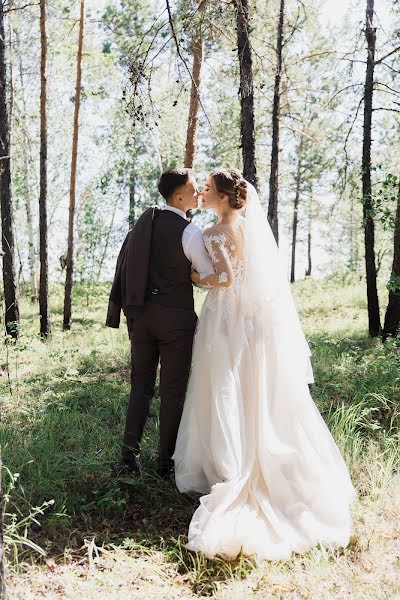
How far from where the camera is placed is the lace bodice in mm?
4062

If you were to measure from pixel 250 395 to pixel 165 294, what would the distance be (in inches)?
37.4

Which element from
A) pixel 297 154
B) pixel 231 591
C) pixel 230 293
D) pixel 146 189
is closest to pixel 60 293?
pixel 146 189

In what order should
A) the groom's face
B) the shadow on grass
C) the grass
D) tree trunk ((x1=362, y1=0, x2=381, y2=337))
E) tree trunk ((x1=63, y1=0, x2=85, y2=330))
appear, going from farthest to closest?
tree trunk ((x1=63, y1=0, x2=85, y2=330)) < tree trunk ((x1=362, y1=0, x2=381, y2=337)) < the groom's face < the shadow on grass < the grass

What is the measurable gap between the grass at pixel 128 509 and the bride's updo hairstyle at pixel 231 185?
2146 mm

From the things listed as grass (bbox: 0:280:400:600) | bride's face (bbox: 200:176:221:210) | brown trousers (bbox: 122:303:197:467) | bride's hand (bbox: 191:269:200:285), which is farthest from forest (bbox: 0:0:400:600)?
bride's hand (bbox: 191:269:200:285)

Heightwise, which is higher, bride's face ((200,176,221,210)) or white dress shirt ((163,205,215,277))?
bride's face ((200,176,221,210))

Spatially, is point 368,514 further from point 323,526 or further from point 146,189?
point 146,189

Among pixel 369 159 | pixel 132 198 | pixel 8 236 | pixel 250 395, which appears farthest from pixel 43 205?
pixel 132 198

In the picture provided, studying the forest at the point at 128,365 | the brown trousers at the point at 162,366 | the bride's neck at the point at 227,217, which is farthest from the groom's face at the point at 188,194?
the brown trousers at the point at 162,366

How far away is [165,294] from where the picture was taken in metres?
4.24

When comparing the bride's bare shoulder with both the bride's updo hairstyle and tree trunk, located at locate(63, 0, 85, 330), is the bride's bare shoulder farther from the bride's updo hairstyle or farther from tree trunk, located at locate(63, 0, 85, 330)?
tree trunk, located at locate(63, 0, 85, 330)

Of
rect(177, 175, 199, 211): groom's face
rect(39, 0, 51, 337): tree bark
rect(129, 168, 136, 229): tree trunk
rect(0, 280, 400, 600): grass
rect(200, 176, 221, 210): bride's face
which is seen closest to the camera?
rect(0, 280, 400, 600): grass

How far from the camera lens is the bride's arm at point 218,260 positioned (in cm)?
406

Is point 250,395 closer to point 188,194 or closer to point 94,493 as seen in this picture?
point 94,493
